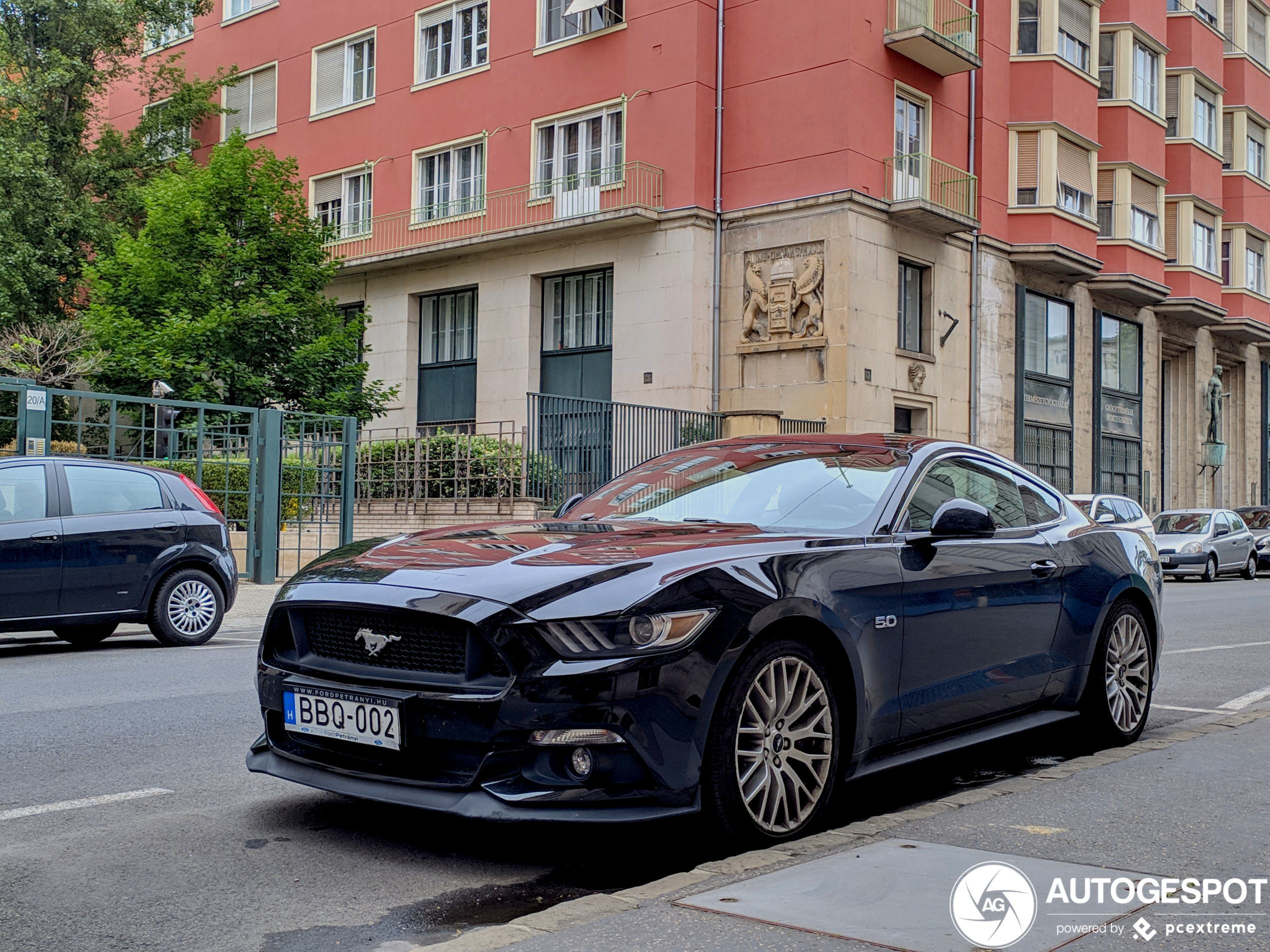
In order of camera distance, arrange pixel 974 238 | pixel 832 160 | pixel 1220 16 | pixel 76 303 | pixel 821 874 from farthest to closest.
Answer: pixel 1220 16, pixel 76 303, pixel 974 238, pixel 832 160, pixel 821 874

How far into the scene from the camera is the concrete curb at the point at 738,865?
11.0 ft

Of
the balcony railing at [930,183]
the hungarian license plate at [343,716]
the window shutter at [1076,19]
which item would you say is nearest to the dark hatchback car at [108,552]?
the hungarian license plate at [343,716]

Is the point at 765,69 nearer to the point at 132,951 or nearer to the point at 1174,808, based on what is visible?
the point at 1174,808

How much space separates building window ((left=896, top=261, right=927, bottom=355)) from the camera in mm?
26781

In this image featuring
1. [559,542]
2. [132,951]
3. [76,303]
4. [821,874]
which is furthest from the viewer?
[76,303]

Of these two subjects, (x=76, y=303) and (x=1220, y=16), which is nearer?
(x=76, y=303)

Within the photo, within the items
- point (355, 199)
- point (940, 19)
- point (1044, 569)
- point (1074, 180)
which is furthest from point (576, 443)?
point (1044, 569)

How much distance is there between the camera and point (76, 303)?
120ft

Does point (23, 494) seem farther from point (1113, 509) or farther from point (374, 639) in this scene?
point (1113, 509)

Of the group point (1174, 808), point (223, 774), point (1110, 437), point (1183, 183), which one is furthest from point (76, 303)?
point (1174, 808)

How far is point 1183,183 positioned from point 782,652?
1467 inches

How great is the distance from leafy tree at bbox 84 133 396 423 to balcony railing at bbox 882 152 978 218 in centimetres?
1132

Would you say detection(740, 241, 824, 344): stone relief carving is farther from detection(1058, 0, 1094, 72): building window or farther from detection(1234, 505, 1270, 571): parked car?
detection(1234, 505, 1270, 571): parked car

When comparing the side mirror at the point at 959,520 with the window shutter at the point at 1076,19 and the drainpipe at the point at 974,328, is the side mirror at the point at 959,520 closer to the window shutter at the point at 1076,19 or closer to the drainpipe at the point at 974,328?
the drainpipe at the point at 974,328
